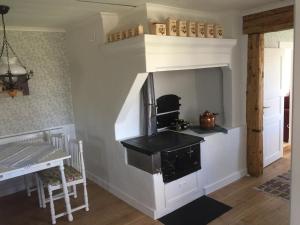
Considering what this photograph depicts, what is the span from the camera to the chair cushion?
275cm

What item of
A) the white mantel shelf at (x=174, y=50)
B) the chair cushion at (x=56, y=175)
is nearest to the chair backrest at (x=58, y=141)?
the chair cushion at (x=56, y=175)

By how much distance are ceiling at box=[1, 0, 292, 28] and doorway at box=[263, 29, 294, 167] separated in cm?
93

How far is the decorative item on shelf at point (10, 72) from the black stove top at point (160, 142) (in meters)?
1.27

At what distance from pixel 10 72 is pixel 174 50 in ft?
5.07

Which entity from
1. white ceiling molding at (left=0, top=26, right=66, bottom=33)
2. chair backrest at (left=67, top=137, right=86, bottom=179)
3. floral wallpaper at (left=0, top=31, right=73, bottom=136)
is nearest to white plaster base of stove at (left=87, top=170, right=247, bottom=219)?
chair backrest at (left=67, top=137, right=86, bottom=179)

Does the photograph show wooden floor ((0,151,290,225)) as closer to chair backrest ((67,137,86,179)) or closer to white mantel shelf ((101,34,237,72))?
chair backrest ((67,137,86,179))

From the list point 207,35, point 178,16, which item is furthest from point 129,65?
point 207,35

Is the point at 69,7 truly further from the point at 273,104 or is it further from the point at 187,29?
the point at 273,104

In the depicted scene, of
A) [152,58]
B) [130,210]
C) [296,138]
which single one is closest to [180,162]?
[130,210]

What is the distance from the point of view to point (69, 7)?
8.32 ft

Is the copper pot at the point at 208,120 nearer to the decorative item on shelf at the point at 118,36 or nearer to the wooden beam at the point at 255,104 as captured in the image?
the wooden beam at the point at 255,104

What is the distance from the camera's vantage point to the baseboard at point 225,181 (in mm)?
3184

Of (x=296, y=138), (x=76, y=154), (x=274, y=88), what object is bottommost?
(x=76, y=154)

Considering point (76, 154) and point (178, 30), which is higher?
point (178, 30)
